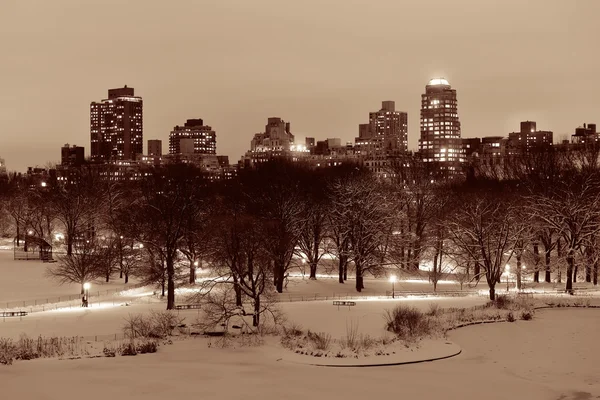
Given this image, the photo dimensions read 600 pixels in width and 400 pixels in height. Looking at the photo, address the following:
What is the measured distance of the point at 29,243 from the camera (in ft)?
269

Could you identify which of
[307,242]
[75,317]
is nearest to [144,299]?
[75,317]

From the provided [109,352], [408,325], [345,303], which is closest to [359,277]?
[345,303]

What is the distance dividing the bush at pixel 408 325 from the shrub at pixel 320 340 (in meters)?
4.19

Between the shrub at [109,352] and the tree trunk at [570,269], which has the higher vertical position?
the tree trunk at [570,269]

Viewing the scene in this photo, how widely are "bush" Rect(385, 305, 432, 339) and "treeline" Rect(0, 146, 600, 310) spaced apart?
312 inches

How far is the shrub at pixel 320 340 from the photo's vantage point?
35625mm

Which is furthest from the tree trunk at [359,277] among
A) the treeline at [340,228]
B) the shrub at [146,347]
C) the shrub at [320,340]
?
the shrub at [146,347]

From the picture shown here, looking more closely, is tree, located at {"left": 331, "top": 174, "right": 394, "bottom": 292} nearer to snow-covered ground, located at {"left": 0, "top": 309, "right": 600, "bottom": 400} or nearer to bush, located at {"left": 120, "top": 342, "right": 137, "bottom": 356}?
snow-covered ground, located at {"left": 0, "top": 309, "right": 600, "bottom": 400}

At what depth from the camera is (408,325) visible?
40.0m

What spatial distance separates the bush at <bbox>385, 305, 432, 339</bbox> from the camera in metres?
38.9

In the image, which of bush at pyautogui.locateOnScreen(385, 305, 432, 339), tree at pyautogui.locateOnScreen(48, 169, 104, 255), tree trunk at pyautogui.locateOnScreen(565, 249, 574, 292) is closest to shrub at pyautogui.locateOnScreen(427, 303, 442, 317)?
bush at pyautogui.locateOnScreen(385, 305, 432, 339)

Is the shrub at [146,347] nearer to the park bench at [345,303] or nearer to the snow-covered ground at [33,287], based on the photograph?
the park bench at [345,303]

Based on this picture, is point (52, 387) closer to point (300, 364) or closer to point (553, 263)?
point (300, 364)

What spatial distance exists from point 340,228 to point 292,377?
33.8 meters
